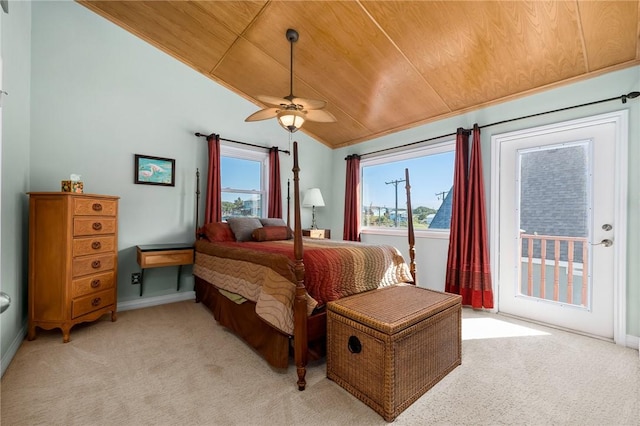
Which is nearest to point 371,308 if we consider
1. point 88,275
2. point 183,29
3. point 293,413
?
point 293,413

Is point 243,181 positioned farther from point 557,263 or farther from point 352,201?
point 557,263

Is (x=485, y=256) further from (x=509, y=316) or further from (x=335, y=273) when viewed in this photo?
(x=335, y=273)

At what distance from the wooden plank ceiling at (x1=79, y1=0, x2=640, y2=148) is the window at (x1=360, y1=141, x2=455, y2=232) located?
1.69 ft

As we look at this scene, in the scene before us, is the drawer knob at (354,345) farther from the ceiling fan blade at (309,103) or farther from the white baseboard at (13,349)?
the white baseboard at (13,349)

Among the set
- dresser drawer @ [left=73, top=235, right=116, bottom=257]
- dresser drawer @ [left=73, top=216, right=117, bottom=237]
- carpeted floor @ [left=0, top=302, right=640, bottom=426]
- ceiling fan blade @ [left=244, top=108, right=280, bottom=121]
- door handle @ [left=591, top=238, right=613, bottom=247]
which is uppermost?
ceiling fan blade @ [left=244, top=108, right=280, bottom=121]

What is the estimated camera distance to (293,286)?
1.93 metres

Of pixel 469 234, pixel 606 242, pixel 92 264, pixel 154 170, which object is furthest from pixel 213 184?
pixel 606 242

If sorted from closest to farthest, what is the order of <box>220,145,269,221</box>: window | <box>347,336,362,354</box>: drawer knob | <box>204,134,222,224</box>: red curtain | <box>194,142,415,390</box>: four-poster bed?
1. <box>347,336,362,354</box>: drawer knob
2. <box>194,142,415,390</box>: four-poster bed
3. <box>204,134,222,224</box>: red curtain
4. <box>220,145,269,221</box>: window

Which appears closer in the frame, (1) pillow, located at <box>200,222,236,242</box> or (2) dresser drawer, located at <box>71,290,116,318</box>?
(2) dresser drawer, located at <box>71,290,116,318</box>

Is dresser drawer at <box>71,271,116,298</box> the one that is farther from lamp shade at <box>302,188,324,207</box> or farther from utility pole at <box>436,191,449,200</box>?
utility pole at <box>436,191,449,200</box>

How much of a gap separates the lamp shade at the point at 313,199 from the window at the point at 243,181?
2.14 ft

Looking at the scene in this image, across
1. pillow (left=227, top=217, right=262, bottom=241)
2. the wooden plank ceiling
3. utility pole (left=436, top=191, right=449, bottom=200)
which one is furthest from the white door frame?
pillow (left=227, top=217, right=262, bottom=241)

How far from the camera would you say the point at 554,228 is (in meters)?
2.91

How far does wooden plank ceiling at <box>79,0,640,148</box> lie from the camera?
2316 mm
